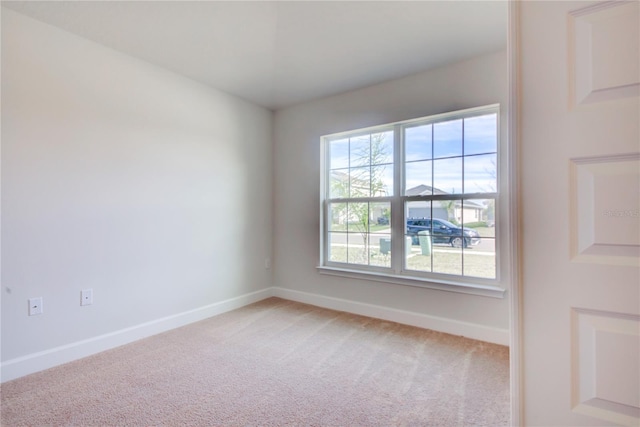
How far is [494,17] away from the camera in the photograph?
6.76 ft

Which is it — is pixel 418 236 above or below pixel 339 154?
below

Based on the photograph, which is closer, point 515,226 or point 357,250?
point 515,226

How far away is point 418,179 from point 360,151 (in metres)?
0.75

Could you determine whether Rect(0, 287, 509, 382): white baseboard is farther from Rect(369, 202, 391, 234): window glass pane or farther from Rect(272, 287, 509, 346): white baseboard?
Rect(369, 202, 391, 234): window glass pane

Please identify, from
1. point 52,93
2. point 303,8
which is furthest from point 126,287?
point 303,8

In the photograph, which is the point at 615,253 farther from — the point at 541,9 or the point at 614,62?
the point at 541,9

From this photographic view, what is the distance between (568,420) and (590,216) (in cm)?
59

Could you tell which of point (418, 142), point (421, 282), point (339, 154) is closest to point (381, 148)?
point (418, 142)

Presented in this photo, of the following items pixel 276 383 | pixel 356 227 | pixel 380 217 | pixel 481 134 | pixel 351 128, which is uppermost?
pixel 351 128

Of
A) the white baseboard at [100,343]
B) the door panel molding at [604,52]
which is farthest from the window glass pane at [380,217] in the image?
the door panel molding at [604,52]

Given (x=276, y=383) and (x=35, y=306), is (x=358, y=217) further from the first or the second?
(x=35, y=306)

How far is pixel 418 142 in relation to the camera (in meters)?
2.94

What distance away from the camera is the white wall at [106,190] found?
200 cm

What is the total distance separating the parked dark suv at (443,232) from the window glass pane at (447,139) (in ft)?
2.08
